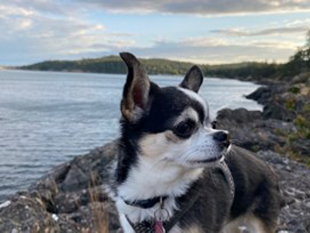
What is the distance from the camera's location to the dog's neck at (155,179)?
14.5 ft

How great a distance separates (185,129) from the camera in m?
4.38

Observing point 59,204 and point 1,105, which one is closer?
point 59,204

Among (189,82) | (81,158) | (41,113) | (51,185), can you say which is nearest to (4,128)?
(41,113)

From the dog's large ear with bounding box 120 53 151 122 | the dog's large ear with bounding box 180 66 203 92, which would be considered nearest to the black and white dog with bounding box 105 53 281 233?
the dog's large ear with bounding box 120 53 151 122

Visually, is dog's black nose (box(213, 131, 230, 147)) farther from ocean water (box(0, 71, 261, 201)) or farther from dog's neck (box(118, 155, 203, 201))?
ocean water (box(0, 71, 261, 201))

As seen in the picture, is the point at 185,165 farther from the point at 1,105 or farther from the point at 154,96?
the point at 1,105

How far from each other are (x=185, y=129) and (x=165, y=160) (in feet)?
1.04

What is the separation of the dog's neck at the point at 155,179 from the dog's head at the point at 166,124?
73 mm

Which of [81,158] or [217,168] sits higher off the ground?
[217,168]

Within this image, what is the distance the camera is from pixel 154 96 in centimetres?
463

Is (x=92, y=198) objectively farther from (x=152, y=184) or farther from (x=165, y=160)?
(x=165, y=160)

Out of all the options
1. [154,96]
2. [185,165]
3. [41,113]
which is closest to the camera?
[185,165]

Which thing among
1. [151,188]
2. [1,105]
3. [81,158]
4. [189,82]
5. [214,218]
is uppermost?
[189,82]

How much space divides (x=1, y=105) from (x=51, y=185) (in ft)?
108
